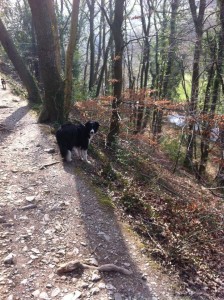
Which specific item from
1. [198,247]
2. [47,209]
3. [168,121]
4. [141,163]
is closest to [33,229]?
[47,209]

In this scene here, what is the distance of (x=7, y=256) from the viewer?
163 inches

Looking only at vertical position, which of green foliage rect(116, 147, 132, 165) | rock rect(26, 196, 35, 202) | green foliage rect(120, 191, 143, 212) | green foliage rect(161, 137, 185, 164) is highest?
rock rect(26, 196, 35, 202)

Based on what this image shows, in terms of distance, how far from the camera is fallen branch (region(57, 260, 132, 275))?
4027mm

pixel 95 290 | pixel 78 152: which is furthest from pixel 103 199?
pixel 95 290

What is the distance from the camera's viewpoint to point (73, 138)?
7324 mm

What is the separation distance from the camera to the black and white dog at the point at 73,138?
7.13 meters

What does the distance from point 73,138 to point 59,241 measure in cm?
322

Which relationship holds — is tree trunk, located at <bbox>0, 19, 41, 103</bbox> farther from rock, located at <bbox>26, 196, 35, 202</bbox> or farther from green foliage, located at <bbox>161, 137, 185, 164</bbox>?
rock, located at <bbox>26, 196, 35, 202</bbox>

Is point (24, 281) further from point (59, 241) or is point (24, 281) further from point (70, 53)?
point (70, 53)

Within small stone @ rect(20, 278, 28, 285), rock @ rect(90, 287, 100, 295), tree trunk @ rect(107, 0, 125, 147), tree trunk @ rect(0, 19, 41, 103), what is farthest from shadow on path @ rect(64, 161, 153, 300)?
tree trunk @ rect(0, 19, 41, 103)

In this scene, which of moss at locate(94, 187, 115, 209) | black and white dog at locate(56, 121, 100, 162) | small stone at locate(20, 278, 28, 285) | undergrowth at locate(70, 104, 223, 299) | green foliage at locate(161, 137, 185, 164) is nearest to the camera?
small stone at locate(20, 278, 28, 285)

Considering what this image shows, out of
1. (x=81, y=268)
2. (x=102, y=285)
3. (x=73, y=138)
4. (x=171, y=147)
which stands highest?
(x=73, y=138)

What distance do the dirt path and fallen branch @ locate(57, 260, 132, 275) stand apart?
6 centimetres

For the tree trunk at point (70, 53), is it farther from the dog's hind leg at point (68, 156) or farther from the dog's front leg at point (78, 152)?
the dog's hind leg at point (68, 156)
